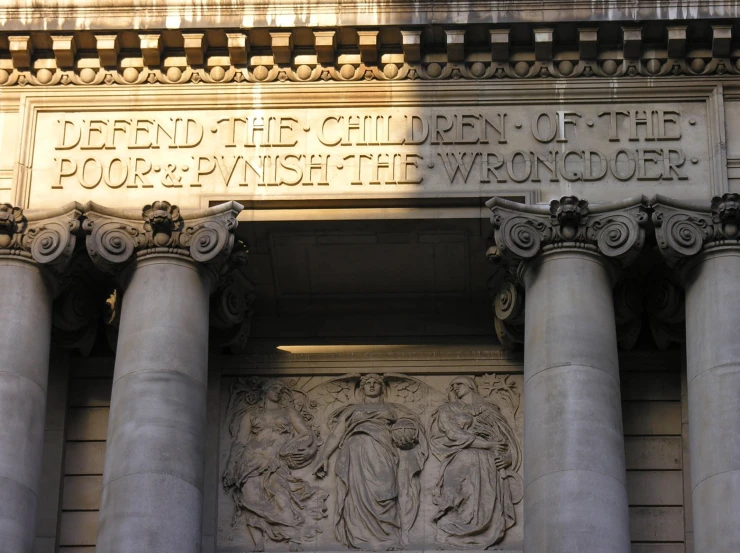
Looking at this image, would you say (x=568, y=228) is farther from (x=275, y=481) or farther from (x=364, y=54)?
(x=275, y=481)

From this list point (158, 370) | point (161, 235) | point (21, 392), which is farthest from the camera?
point (161, 235)

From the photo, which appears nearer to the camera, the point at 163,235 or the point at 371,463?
the point at 163,235

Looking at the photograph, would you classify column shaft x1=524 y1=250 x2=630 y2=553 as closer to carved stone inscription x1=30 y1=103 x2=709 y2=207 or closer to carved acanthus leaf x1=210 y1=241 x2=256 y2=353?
carved stone inscription x1=30 y1=103 x2=709 y2=207

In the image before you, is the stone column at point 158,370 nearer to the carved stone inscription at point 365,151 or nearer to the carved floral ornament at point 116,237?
the carved floral ornament at point 116,237

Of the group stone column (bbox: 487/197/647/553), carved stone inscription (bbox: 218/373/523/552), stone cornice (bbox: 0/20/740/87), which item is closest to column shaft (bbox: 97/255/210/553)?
carved stone inscription (bbox: 218/373/523/552)

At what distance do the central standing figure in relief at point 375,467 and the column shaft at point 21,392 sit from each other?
4.06 m

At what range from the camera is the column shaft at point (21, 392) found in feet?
82.3

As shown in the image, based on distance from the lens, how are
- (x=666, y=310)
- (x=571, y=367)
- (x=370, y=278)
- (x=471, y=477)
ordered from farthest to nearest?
(x=370, y=278)
(x=471, y=477)
(x=666, y=310)
(x=571, y=367)

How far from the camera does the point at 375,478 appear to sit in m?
Answer: 27.3

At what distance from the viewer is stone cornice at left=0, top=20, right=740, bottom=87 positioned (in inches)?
1078

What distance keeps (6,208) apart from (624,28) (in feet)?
28.6

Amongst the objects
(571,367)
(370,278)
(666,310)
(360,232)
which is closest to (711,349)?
(666,310)

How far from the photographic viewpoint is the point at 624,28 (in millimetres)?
27250

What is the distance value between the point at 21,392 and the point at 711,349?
29.1 feet
